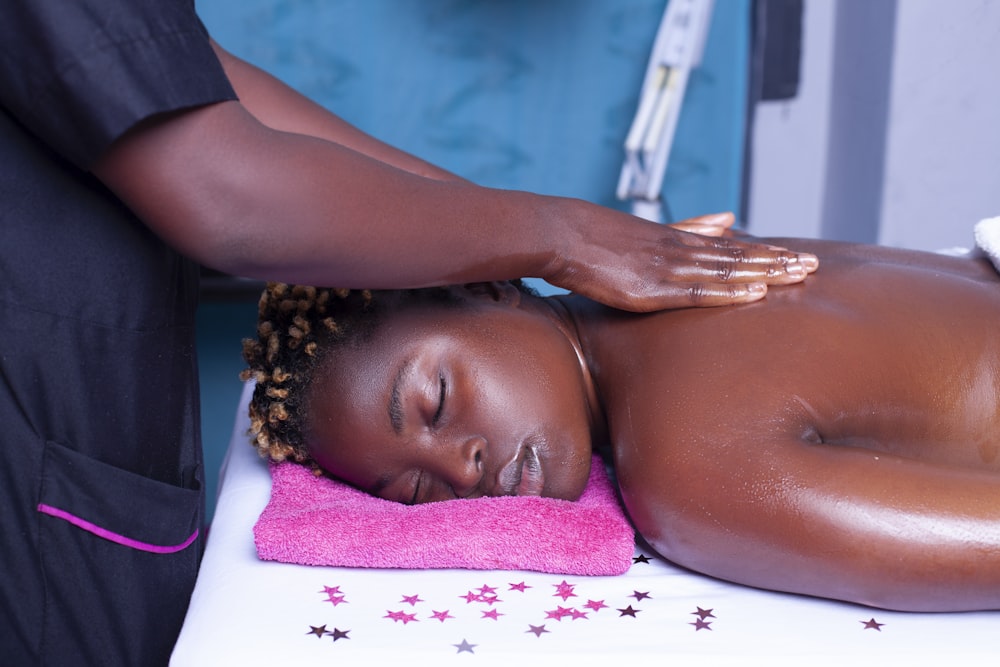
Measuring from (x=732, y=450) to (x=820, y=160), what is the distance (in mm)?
1585

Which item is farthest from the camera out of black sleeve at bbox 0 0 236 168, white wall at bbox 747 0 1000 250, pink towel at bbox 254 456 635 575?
white wall at bbox 747 0 1000 250

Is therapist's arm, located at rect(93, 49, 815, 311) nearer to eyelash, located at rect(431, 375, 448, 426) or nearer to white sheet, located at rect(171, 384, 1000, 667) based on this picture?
eyelash, located at rect(431, 375, 448, 426)

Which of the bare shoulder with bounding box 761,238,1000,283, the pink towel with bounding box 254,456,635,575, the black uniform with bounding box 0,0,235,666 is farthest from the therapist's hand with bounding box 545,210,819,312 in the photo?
the black uniform with bounding box 0,0,235,666

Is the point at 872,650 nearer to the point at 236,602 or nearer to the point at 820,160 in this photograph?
the point at 236,602

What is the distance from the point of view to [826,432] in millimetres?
1098

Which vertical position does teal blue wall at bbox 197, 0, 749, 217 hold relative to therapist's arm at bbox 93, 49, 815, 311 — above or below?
above

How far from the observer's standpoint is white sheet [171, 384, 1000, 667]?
0.89m

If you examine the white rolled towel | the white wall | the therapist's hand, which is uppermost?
the white wall

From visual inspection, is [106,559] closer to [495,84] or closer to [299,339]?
[299,339]

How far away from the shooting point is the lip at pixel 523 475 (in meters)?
1.18

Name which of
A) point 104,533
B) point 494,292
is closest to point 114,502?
point 104,533

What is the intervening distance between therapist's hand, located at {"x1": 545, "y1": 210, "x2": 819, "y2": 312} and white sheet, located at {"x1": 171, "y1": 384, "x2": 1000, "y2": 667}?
32 cm

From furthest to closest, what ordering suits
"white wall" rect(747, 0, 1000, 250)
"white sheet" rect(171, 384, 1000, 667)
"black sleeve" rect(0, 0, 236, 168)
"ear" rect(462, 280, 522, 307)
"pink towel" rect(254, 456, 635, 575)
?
"white wall" rect(747, 0, 1000, 250) < "ear" rect(462, 280, 522, 307) < "pink towel" rect(254, 456, 635, 575) < "white sheet" rect(171, 384, 1000, 667) < "black sleeve" rect(0, 0, 236, 168)

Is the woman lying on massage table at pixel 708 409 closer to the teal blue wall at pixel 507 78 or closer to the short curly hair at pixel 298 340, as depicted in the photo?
the short curly hair at pixel 298 340
